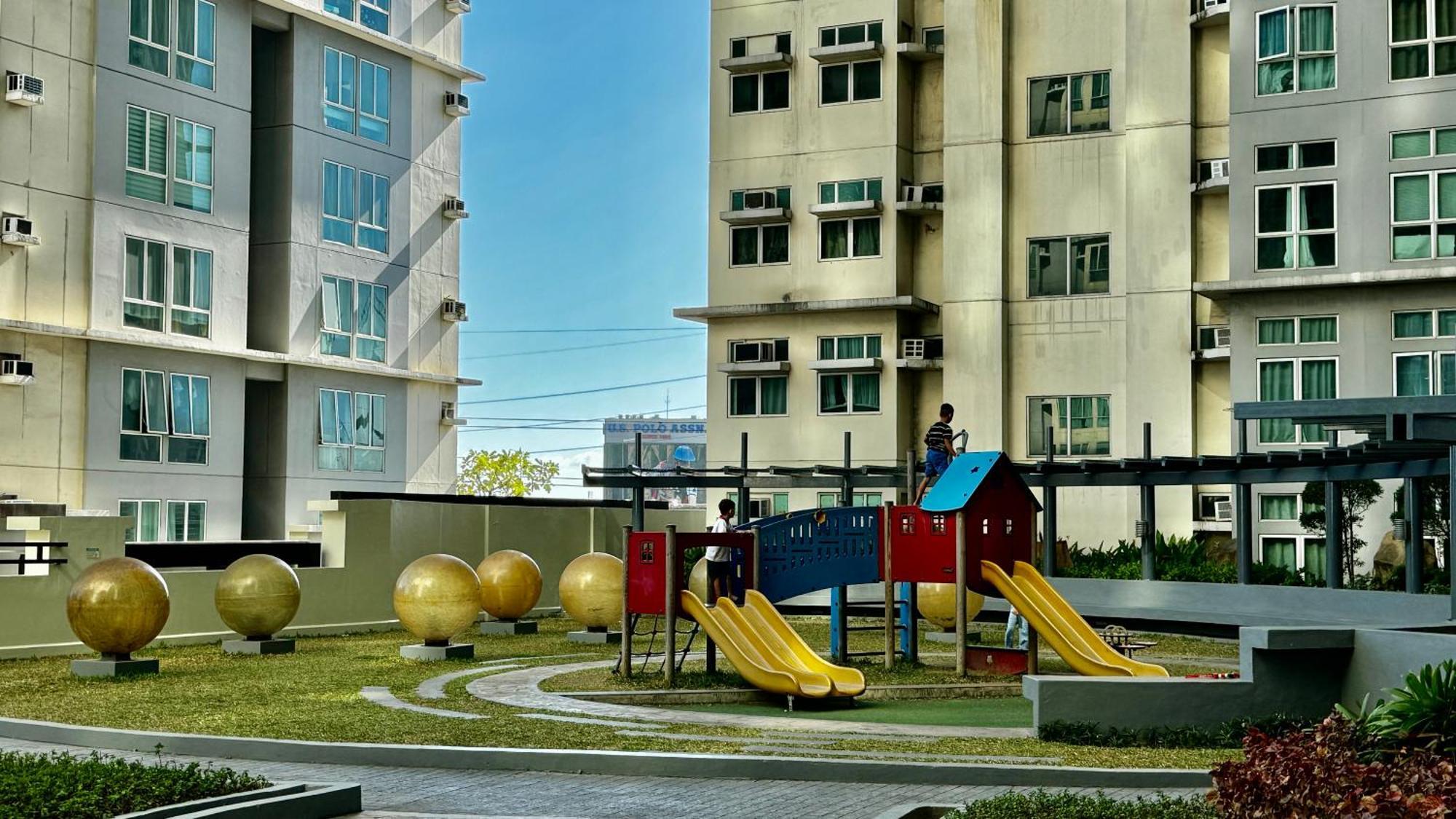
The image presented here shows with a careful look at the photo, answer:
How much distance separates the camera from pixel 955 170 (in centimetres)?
4869

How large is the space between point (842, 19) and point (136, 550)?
93.0 ft

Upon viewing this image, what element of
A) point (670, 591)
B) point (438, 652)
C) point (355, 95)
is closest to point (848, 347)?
point (355, 95)

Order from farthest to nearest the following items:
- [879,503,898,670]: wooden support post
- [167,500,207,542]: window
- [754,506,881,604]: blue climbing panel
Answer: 1. [167,500,207,542]: window
2. [879,503,898,670]: wooden support post
3. [754,506,881,604]: blue climbing panel

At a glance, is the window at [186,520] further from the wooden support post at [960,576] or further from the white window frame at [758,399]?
the wooden support post at [960,576]

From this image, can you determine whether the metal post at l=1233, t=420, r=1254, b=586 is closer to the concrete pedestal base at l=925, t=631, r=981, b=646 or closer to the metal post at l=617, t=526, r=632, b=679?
the concrete pedestal base at l=925, t=631, r=981, b=646

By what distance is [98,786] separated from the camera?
39.2ft

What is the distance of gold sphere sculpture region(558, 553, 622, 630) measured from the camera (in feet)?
102

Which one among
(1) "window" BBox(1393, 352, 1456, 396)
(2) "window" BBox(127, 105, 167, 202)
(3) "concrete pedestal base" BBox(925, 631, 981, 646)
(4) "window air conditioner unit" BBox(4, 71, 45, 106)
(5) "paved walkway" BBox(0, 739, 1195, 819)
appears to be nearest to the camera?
(5) "paved walkway" BBox(0, 739, 1195, 819)

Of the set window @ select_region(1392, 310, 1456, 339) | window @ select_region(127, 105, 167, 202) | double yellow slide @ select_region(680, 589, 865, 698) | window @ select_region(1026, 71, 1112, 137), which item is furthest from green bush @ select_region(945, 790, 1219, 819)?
window @ select_region(1026, 71, 1112, 137)

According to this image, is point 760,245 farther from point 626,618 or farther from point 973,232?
point 626,618

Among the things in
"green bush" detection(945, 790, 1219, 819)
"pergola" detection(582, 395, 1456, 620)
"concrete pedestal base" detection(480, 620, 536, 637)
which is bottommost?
"concrete pedestal base" detection(480, 620, 536, 637)

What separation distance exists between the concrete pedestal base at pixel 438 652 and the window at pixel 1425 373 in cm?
2463

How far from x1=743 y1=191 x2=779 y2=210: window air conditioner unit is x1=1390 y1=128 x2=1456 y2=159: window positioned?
19.2 m

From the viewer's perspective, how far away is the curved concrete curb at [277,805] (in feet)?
37.4
